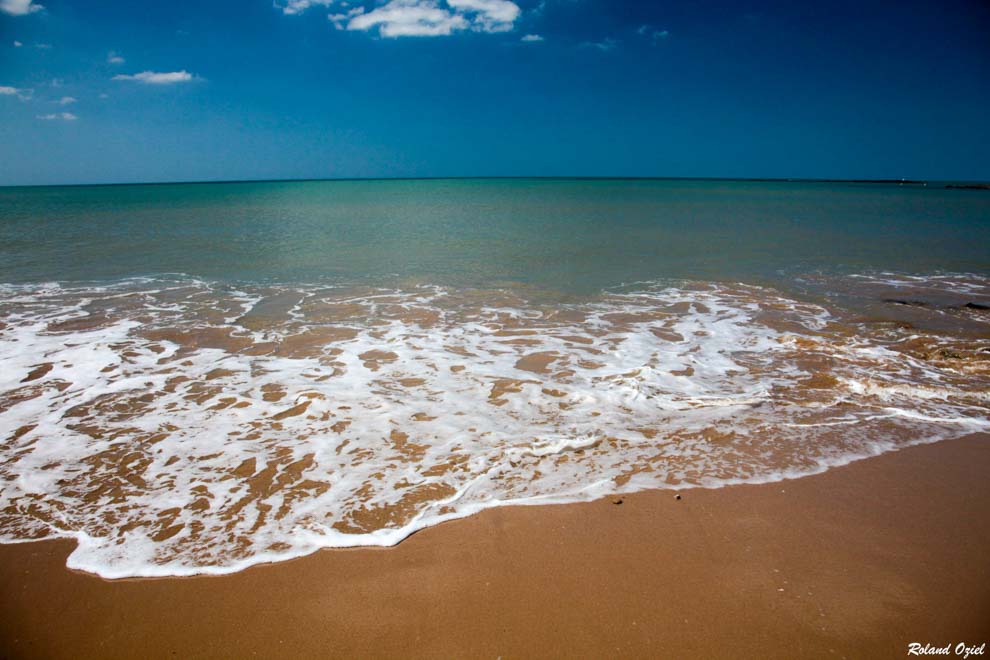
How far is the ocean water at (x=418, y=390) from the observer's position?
3.30 m

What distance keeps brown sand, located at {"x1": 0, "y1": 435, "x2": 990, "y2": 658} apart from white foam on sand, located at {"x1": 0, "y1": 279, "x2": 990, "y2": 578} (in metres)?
0.22

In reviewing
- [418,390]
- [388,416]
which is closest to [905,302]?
[418,390]

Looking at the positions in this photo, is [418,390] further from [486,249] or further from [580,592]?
[486,249]

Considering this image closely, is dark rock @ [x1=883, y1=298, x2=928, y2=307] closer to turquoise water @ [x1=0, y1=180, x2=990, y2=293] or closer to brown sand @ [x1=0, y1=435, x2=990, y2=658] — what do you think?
turquoise water @ [x1=0, y1=180, x2=990, y2=293]

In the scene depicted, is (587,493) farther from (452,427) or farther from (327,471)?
A: (327,471)

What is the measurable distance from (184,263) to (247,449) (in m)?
10.7

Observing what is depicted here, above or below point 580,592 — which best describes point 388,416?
above

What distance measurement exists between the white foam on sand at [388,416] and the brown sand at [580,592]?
222 mm

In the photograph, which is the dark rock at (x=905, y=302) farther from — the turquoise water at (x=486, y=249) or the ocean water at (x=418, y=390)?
the turquoise water at (x=486, y=249)

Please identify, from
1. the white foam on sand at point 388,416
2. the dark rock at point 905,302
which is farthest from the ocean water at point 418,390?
the dark rock at point 905,302

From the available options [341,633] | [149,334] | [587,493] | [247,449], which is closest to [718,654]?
[587,493]

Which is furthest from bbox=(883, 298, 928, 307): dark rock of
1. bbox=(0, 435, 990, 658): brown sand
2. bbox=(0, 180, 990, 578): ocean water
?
bbox=(0, 435, 990, 658): brown sand

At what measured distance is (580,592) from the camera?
8.39ft

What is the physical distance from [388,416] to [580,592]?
247 cm
